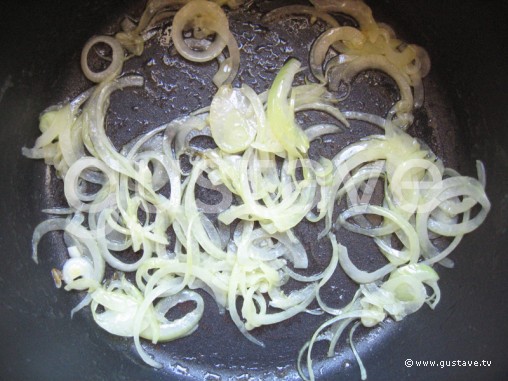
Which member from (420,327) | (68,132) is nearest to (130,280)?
(68,132)

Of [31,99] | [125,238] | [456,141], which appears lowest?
[125,238]

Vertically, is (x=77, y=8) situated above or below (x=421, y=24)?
above

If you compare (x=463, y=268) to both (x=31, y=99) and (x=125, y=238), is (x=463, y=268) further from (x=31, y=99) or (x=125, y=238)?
(x=31, y=99)

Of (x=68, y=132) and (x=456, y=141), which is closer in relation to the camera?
(x=68, y=132)

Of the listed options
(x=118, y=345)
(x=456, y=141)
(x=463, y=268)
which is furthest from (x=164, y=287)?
(x=456, y=141)

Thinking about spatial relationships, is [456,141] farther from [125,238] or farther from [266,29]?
[125,238]

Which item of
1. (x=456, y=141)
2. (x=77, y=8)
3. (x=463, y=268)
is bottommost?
(x=463, y=268)
